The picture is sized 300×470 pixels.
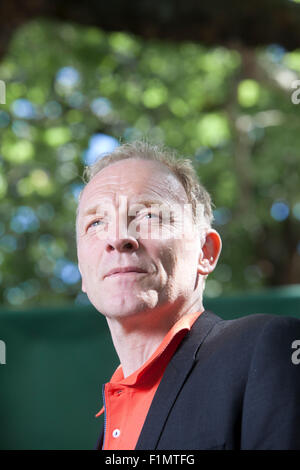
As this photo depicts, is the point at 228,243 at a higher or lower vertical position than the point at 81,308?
higher

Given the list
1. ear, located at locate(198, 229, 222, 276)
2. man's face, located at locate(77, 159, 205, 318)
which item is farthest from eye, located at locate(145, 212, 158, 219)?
ear, located at locate(198, 229, 222, 276)

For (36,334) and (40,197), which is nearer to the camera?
(36,334)

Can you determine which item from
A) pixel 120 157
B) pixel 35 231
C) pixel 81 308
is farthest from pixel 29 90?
pixel 120 157

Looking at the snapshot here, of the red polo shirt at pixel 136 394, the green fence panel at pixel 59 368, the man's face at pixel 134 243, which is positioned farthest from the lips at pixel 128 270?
the green fence panel at pixel 59 368

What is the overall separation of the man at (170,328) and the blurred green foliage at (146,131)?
3.53 meters

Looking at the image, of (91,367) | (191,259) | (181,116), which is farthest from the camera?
(181,116)

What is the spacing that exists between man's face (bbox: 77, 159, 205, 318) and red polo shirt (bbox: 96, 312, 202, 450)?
0.05m

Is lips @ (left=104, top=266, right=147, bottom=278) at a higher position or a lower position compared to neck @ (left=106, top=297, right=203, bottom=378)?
higher

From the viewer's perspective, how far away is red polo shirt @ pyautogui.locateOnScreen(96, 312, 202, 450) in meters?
0.85

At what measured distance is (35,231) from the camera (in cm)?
531

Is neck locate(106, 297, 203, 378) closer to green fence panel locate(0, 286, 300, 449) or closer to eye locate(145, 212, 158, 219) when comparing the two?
eye locate(145, 212, 158, 219)

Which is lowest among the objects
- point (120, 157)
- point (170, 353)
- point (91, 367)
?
point (91, 367)

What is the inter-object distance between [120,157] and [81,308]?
1851mm

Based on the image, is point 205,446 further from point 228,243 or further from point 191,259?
point 228,243
